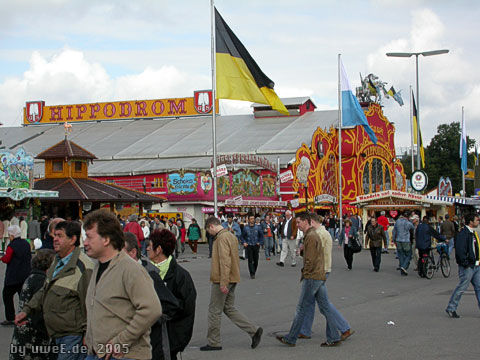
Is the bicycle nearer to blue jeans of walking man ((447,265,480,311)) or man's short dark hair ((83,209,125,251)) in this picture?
blue jeans of walking man ((447,265,480,311))

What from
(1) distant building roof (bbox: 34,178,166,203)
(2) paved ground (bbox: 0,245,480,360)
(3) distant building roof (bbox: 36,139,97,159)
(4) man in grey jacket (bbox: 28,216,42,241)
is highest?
(3) distant building roof (bbox: 36,139,97,159)

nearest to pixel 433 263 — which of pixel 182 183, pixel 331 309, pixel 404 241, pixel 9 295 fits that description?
pixel 404 241

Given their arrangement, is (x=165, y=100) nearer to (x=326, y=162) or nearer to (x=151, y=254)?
(x=326, y=162)

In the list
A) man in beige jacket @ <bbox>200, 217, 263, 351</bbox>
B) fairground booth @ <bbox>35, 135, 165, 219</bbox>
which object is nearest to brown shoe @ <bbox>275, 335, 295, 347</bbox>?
man in beige jacket @ <bbox>200, 217, 263, 351</bbox>

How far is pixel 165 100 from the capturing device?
218 ft

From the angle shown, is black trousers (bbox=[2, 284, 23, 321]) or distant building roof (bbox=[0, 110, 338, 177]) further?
distant building roof (bbox=[0, 110, 338, 177])

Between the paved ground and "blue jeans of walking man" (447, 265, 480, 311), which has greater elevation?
"blue jeans of walking man" (447, 265, 480, 311)

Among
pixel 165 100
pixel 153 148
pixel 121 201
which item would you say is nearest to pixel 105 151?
pixel 153 148

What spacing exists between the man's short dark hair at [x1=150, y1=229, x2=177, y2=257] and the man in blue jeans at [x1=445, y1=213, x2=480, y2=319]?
6145mm

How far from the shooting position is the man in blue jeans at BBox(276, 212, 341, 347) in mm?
9258

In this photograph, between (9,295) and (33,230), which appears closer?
(9,295)

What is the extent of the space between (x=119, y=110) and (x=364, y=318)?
5917 cm

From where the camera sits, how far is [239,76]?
19.0 m

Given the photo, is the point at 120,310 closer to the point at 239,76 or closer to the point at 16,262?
the point at 16,262
